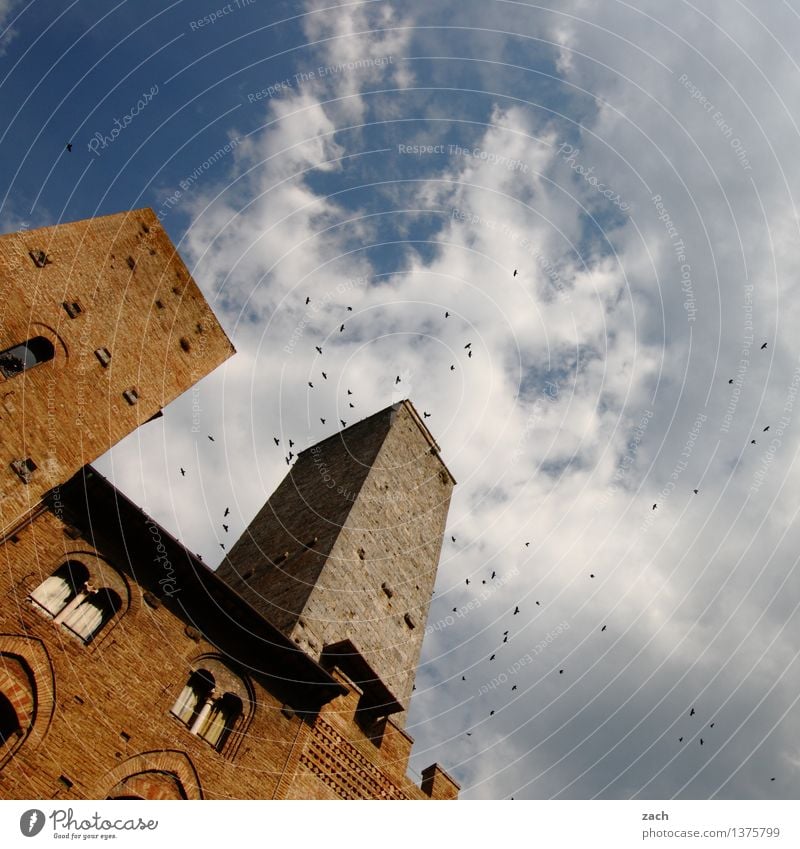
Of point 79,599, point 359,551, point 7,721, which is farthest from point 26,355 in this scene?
point 359,551

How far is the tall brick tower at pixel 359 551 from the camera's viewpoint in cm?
1736

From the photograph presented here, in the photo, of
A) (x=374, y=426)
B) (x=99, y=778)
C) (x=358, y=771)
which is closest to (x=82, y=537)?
(x=99, y=778)

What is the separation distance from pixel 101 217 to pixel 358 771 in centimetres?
1797

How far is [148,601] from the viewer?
41.5 feet

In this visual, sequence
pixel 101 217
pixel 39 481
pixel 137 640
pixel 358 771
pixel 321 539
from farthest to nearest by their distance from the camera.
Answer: pixel 321 539, pixel 101 217, pixel 358 771, pixel 39 481, pixel 137 640

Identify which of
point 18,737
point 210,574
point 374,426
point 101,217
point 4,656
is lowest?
point 18,737

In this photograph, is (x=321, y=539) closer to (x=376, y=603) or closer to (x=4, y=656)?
(x=376, y=603)

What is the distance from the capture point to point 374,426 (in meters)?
28.7

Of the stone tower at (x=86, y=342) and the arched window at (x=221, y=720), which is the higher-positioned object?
the stone tower at (x=86, y=342)

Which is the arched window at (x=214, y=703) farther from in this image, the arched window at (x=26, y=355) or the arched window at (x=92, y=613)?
the arched window at (x=26, y=355)

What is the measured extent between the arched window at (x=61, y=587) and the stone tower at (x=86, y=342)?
1312 mm

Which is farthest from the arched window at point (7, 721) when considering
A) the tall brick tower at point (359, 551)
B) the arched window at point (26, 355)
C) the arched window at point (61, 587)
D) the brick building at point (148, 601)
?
the arched window at point (26, 355)

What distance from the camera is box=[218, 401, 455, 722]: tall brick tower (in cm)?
1736

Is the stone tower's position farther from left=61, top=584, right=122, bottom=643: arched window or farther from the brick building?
left=61, top=584, right=122, bottom=643: arched window
